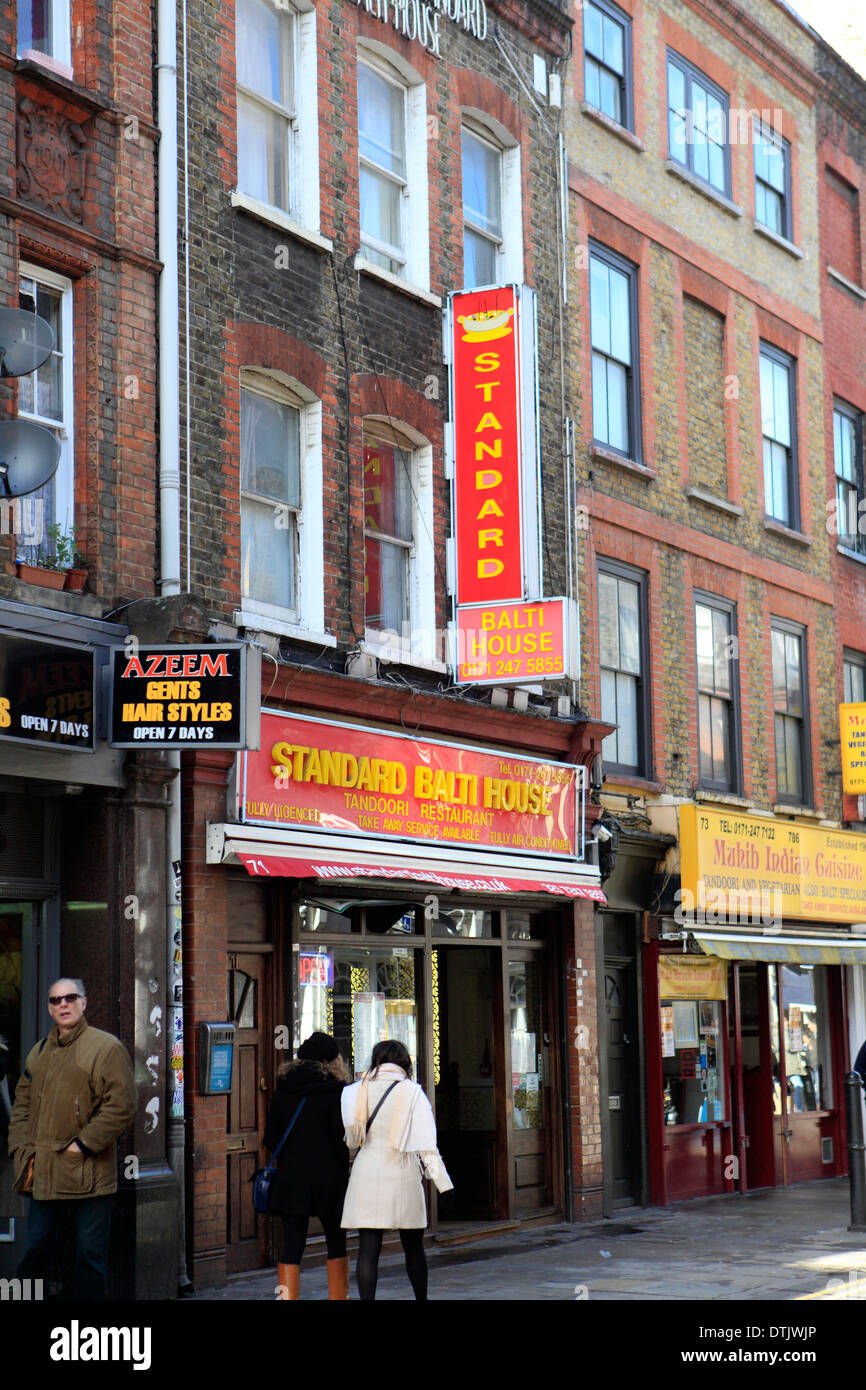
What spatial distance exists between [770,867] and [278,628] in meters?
8.18

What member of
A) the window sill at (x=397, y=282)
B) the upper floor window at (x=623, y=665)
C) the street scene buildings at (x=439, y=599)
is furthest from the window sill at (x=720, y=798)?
the window sill at (x=397, y=282)

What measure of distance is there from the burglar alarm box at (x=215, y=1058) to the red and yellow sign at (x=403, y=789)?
4.66 feet

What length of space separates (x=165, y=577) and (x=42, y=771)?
1829 mm

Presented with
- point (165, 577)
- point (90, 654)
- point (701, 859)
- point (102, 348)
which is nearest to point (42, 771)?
point (90, 654)

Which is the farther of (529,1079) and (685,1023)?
(685,1023)

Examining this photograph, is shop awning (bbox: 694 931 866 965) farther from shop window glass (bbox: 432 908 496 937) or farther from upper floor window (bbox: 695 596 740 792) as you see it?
shop window glass (bbox: 432 908 496 937)

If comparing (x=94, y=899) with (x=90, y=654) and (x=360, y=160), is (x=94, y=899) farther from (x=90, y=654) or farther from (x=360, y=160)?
(x=360, y=160)

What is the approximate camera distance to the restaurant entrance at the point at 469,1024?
13.9 m

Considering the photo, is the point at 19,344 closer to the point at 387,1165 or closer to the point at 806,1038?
the point at 387,1165

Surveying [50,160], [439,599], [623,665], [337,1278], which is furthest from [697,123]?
[337,1278]

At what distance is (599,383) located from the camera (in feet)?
59.1

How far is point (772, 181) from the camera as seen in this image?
22.1 metres

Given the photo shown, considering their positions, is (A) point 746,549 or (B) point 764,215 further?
(B) point 764,215

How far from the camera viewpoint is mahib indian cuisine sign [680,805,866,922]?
689 inches
